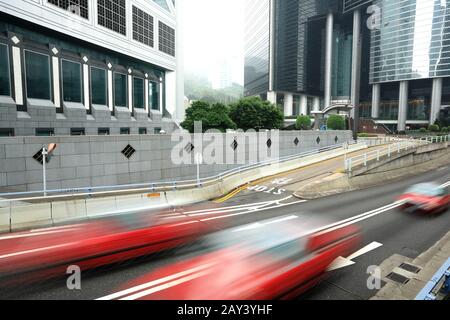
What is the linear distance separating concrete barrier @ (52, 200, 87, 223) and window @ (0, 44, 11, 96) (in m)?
23.4

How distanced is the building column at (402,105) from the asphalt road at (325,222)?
92502 mm

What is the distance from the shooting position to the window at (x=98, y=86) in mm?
38562

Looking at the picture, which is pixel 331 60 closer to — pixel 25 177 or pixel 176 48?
pixel 176 48

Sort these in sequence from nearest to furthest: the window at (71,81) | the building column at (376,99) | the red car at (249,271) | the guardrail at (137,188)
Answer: the red car at (249,271), the guardrail at (137,188), the window at (71,81), the building column at (376,99)

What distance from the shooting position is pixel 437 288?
6523 millimetres

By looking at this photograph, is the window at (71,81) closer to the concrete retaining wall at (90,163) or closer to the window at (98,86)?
the window at (98,86)

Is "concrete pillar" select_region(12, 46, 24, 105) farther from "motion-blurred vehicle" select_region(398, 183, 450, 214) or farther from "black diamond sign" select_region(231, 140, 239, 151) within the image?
"motion-blurred vehicle" select_region(398, 183, 450, 214)

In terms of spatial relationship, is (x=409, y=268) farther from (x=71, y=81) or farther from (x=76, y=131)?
Answer: (x=71, y=81)

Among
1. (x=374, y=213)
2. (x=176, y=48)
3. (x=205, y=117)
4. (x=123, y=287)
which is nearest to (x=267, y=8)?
(x=176, y=48)

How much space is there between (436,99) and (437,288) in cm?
11237

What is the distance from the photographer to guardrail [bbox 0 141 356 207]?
1291cm

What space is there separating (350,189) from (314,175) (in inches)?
117

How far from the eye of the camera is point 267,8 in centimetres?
12438

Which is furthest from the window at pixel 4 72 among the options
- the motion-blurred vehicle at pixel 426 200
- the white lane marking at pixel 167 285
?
the motion-blurred vehicle at pixel 426 200
